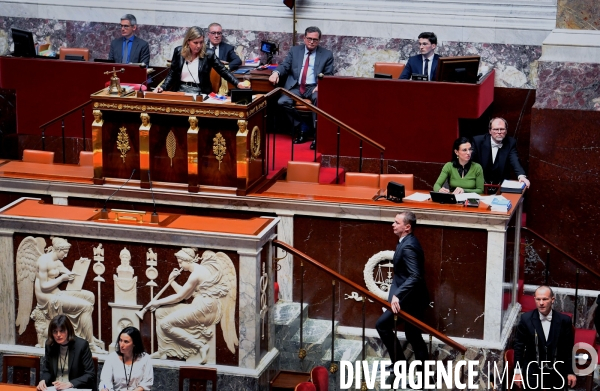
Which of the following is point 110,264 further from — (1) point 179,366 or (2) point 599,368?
(2) point 599,368

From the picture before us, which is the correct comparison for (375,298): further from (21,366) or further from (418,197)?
(21,366)

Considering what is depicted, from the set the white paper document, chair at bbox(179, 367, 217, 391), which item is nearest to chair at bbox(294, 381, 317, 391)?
chair at bbox(179, 367, 217, 391)

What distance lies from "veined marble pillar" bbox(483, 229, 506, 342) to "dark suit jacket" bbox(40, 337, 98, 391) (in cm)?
335

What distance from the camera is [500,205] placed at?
387 inches

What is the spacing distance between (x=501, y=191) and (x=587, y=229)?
1.49 metres

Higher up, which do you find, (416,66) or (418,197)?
(416,66)

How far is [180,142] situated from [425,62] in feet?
9.91

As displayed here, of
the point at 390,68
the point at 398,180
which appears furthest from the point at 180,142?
the point at 390,68

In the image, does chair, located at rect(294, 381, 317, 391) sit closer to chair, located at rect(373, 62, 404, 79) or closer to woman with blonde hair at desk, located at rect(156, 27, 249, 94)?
woman with blonde hair at desk, located at rect(156, 27, 249, 94)

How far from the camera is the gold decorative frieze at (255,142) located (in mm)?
10414

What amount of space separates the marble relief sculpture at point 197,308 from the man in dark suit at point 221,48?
4.59m

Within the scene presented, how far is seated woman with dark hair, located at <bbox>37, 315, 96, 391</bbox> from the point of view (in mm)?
8398

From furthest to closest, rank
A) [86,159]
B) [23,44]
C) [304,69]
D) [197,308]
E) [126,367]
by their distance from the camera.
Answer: [23,44] < [304,69] < [86,159] < [197,308] < [126,367]

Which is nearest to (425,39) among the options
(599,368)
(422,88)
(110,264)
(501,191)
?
(422,88)
